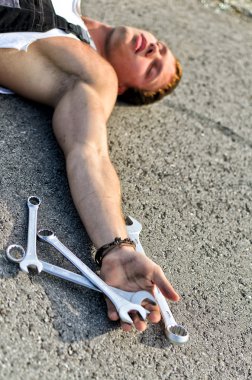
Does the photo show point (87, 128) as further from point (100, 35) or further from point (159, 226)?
point (100, 35)

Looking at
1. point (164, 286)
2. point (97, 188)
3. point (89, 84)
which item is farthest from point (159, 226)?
point (89, 84)

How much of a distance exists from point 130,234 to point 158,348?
49 centimetres

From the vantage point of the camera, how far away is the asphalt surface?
2062mm

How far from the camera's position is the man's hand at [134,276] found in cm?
213

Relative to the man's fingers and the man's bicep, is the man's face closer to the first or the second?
the man's bicep

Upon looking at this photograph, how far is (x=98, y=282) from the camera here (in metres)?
2.18

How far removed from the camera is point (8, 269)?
2162 millimetres

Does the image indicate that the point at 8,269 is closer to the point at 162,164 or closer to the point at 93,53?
the point at 162,164

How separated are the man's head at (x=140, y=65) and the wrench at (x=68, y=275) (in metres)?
1.40

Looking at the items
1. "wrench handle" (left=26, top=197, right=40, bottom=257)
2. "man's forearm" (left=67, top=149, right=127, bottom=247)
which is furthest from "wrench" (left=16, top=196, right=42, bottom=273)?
"man's forearm" (left=67, top=149, right=127, bottom=247)

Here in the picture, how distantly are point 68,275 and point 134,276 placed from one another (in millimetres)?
217

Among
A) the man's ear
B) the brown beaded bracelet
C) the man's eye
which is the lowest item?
the man's ear

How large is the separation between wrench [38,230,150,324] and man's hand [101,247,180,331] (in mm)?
24

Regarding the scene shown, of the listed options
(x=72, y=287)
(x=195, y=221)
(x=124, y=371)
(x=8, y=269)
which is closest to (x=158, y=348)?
(x=124, y=371)
